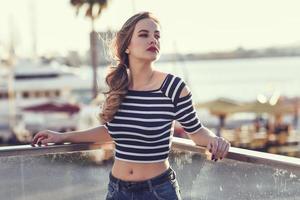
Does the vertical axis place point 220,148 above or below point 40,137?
above

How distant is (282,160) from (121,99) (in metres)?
0.81

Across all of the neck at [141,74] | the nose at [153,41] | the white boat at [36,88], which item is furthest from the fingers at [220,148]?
the white boat at [36,88]

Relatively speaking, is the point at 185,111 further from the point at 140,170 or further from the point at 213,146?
the point at 140,170

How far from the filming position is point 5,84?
38.4 meters

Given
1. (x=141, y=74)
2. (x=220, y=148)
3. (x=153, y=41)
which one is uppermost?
(x=153, y=41)

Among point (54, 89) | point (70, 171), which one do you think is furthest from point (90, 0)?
point (70, 171)

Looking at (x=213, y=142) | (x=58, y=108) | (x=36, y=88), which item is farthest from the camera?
(x=36, y=88)

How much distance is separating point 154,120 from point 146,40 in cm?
38

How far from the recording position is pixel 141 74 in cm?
305

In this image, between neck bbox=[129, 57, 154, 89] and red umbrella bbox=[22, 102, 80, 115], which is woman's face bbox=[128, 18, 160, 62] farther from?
red umbrella bbox=[22, 102, 80, 115]

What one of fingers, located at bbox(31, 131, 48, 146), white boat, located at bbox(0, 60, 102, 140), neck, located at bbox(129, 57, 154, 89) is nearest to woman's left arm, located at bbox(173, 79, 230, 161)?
neck, located at bbox(129, 57, 154, 89)

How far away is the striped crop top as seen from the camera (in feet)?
9.53

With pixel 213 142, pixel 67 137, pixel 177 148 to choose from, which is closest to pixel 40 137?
pixel 67 137

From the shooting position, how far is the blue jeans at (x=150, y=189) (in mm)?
2938
